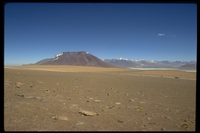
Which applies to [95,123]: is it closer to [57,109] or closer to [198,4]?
[57,109]

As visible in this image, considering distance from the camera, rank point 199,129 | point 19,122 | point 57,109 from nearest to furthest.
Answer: point 199,129
point 19,122
point 57,109

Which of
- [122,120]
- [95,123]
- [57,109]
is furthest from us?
[57,109]

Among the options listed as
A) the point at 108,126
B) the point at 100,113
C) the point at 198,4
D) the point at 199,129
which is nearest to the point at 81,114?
the point at 100,113

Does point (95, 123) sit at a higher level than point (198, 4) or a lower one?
lower

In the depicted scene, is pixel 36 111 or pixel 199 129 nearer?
pixel 199 129

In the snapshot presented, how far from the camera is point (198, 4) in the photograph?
2.45 m

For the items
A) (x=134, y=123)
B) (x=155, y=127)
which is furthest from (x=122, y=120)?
(x=155, y=127)

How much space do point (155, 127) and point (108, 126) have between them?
5.06 feet

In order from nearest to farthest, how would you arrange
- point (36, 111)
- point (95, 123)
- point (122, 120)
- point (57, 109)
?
point (95, 123)
point (122, 120)
point (36, 111)
point (57, 109)

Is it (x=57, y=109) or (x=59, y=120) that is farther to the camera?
(x=57, y=109)

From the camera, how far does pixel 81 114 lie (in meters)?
5.30

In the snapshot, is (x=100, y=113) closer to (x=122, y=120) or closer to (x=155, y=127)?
(x=122, y=120)

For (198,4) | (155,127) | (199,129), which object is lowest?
(155,127)

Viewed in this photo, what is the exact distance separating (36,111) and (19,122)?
1.05 meters
